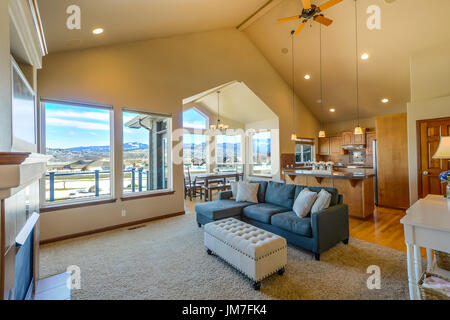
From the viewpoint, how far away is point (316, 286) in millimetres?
2076

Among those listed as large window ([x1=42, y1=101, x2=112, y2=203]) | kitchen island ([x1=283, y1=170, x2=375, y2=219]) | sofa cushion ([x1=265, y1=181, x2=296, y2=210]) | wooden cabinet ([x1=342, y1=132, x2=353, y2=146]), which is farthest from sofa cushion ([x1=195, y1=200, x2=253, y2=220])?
wooden cabinet ([x1=342, y1=132, x2=353, y2=146])

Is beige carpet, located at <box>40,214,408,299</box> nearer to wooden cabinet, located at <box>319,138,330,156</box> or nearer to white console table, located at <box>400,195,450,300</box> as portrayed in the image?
white console table, located at <box>400,195,450,300</box>

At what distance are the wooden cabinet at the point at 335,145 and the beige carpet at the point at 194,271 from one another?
5952 mm

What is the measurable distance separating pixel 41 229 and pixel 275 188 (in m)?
3.91

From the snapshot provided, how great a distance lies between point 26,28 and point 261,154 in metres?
7.17

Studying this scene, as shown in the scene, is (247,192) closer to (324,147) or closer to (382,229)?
(382,229)

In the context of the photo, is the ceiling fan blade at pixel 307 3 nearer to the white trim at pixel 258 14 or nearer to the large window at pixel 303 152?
the white trim at pixel 258 14

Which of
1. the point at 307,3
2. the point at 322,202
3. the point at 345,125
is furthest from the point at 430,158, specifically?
the point at 345,125

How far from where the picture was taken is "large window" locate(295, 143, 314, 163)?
8.33m

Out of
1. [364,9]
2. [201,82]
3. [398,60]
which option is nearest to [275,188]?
[201,82]

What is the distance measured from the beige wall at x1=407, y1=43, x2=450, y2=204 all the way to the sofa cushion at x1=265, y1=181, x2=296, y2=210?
3043mm

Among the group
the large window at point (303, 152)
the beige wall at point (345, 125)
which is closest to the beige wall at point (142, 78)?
the large window at point (303, 152)

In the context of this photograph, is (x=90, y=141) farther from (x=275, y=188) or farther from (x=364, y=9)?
(x=364, y=9)

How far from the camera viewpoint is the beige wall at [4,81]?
1147 mm
